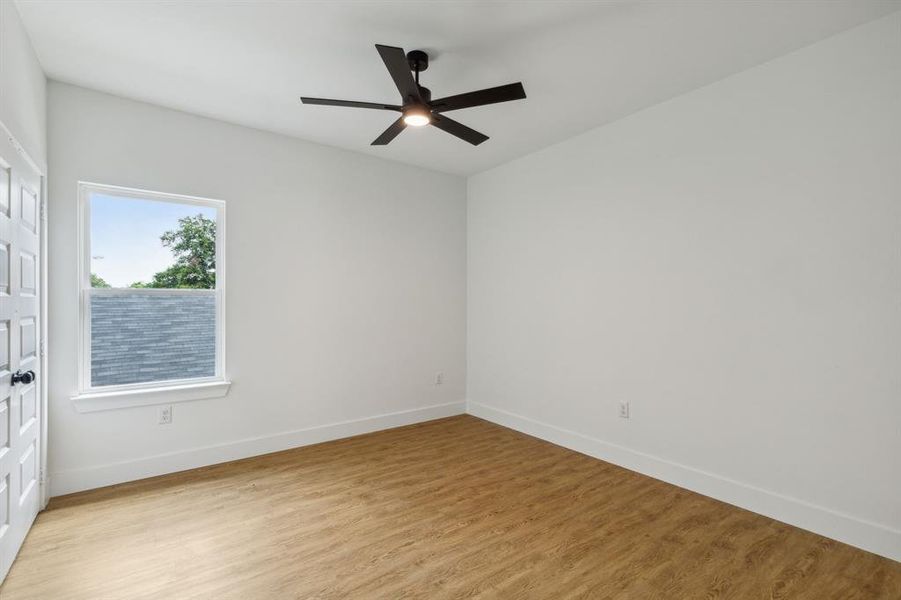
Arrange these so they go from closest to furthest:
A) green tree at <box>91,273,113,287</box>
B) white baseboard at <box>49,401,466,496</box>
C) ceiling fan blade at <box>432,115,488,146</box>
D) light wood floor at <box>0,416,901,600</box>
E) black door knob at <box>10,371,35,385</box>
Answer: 1. light wood floor at <box>0,416,901,600</box>
2. black door knob at <box>10,371,35,385</box>
3. ceiling fan blade at <box>432,115,488,146</box>
4. white baseboard at <box>49,401,466,496</box>
5. green tree at <box>91,273,113,287</box>

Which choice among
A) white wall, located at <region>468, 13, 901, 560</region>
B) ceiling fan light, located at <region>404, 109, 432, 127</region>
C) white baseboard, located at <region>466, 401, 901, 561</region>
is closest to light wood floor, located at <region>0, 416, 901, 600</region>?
white baseboard, located at <region>466, 401, 901, 561</region>

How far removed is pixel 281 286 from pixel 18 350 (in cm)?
181

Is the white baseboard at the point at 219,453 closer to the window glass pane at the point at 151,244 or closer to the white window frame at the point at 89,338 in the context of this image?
the white window frame at the point at 89,338

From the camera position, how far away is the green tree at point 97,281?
3.12m

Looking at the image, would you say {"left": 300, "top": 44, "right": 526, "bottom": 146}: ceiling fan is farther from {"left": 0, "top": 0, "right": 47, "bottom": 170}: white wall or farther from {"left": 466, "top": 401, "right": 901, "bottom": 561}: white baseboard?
{"left": 466, "top": 401, "right": 901, "bottom": 561}: white baseboard

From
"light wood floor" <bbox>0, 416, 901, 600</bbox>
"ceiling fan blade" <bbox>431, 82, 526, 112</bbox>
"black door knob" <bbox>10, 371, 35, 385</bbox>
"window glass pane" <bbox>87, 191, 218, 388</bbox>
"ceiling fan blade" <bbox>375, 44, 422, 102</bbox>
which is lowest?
"light wood floor" <bbox>0, 416, 901, 600</bbox>

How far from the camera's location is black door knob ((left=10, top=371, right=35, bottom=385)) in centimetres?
217

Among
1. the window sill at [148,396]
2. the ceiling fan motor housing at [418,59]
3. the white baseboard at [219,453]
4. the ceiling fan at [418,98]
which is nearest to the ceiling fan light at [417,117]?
the ceiling fan at [418,98]

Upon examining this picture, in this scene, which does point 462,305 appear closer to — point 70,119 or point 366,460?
point 366,460

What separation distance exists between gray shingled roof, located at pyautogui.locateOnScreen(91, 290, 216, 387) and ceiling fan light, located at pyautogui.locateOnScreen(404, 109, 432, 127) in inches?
86.7

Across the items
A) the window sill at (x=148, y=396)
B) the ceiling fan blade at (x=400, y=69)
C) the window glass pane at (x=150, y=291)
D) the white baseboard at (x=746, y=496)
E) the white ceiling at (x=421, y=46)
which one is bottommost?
the white baseboard at (x=746, y=496)

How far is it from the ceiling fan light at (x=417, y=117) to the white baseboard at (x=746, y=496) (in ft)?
9.38

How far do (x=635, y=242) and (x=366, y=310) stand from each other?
8.31 ft

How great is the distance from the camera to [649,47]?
8.39 feet
